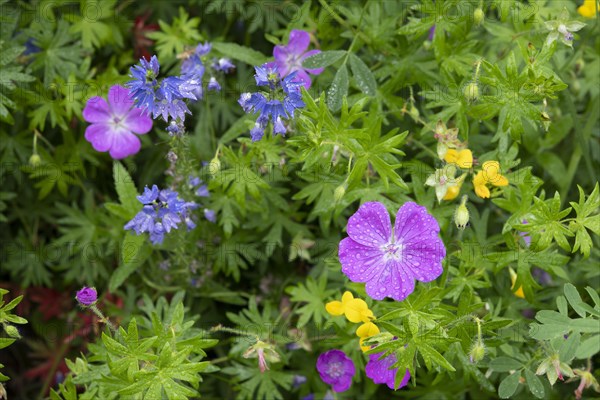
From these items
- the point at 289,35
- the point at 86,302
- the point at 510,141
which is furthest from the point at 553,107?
the point at 86,302

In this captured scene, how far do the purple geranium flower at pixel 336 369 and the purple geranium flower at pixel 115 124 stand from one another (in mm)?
1130

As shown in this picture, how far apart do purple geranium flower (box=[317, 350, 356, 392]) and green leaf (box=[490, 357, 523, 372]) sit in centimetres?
50

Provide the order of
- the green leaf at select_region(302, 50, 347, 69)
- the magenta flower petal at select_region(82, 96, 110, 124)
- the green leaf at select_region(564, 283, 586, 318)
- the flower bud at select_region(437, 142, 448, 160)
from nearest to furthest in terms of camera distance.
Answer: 1. the green leaf at select_region(564, 283, 586, 318)
2. the flower bud at select_region(437, 142, 448, 160)
3. the green leaf at select_region(302, 50, 347, 69)
4. the magenta flower petal at select_region(82, 96, 110, 124)

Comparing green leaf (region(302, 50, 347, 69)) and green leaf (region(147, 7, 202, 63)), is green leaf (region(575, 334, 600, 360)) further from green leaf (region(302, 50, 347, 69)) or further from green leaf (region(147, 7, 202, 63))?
green leaf (region(147, 7, 202, 63))

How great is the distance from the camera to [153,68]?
207 centimetres

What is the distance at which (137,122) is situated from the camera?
288 cm

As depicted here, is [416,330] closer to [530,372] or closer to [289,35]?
[530,372]

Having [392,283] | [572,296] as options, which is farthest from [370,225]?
[572,296]

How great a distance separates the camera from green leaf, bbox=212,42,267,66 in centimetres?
279

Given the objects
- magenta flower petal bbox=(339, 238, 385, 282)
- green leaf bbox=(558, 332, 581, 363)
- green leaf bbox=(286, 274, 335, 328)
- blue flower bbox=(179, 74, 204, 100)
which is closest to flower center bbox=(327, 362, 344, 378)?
green leaf bbox=(286, 274, 335, 328)

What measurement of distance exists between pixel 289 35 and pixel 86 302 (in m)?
1.30

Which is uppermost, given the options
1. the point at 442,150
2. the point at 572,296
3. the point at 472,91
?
the point at 472,91

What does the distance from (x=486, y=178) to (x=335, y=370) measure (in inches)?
35.1

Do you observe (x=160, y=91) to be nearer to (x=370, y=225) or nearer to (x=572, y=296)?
(x=370, y=225)
